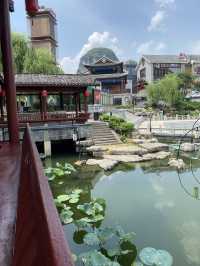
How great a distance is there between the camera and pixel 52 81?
1443 centimetres

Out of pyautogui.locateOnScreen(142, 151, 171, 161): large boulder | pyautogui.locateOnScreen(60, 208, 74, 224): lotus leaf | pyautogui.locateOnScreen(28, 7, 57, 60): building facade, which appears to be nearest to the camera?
pyautogui.locateOnScreen(60, 208, 74, 224): lotus leaf

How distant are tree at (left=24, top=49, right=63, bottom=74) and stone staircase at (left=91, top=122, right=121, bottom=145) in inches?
334

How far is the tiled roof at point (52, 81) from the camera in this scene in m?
13.9

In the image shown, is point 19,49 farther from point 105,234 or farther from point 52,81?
point 105,234

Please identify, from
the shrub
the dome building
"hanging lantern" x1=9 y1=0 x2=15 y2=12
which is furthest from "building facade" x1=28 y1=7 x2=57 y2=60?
"hanging lantern" x1=9 y1=0 x2=15 y2=12

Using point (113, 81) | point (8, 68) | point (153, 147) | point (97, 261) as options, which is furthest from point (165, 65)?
point (97, 261)

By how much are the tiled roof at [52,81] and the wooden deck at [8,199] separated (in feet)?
35.0

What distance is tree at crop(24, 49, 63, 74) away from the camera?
22641 mm

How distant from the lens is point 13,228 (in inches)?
66.5

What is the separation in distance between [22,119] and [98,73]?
30562mm

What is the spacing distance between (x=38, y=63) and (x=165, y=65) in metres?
30.6

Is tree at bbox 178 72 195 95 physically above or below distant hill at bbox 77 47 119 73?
below

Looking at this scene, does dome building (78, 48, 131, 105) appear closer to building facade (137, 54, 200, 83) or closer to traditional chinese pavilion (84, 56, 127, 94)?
traditional chinese pavilion (84, 56, 127, 94)

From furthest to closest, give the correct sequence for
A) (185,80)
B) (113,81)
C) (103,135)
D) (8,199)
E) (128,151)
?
(113,81) < (185,80) < (103,135) < (128,151) < (8,199)
